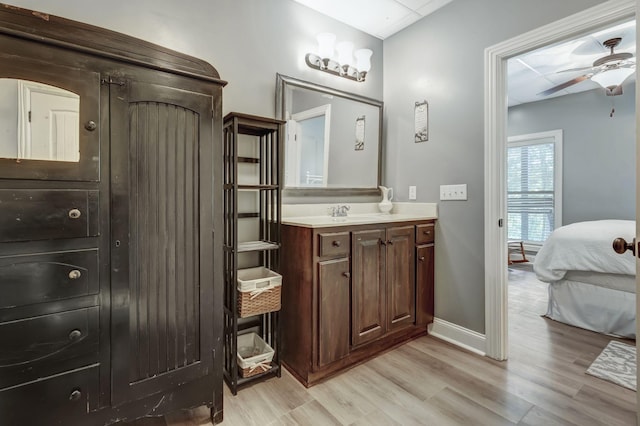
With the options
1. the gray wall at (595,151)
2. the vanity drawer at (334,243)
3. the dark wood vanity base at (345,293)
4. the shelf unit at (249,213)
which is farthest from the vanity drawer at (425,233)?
the gray wall at (595,151)

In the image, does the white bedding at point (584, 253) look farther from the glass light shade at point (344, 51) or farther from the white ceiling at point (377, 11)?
the glass light shade at point (344, 51)

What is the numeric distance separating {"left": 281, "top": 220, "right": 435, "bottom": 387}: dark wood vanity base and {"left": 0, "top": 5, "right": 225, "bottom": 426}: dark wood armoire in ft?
1.73

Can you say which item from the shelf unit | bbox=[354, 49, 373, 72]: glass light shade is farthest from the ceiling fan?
the shelf unit

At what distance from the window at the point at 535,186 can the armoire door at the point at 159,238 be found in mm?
4717

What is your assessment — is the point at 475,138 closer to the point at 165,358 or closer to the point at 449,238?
the point at 449,238

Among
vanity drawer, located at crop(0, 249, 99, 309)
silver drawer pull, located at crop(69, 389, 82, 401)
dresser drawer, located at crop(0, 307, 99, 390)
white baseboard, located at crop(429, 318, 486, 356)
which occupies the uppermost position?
vanity drawer, located at crop(0, 249, 99, 309)

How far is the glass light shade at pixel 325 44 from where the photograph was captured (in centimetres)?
234

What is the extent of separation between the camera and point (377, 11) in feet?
8.04

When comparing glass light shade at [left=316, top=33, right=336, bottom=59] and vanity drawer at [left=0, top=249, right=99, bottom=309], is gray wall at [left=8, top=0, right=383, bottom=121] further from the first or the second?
vanity drawer at [left=0, top=249, right=99, bottom=309]

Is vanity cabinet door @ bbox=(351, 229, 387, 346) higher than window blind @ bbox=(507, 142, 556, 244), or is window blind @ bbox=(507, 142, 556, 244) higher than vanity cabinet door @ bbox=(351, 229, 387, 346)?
window blind @ bbox=(507, 142, 556, 244)

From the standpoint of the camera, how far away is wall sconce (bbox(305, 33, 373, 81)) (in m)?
2.36

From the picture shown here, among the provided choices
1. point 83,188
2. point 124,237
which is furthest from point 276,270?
point 83,188

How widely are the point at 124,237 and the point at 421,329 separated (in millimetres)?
2202

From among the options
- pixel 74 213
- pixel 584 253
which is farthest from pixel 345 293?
pixel 584 253
